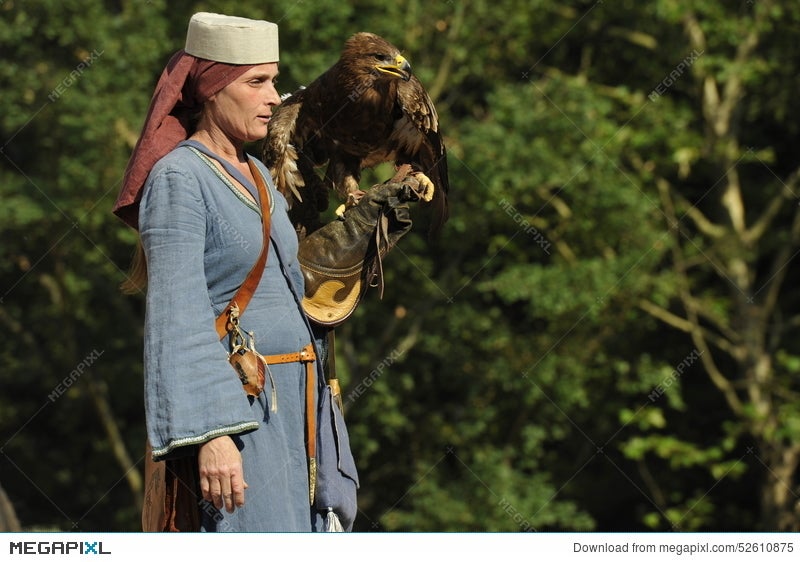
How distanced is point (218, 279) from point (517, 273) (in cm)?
826

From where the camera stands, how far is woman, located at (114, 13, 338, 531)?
9.04ft

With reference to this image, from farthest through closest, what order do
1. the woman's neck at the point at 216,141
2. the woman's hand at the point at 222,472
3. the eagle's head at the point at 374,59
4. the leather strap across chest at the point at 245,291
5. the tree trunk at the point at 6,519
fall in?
the eagle's head at the point at 374,59 → the tree trunk at the point at 6,519 → the woman's neck at the point at 216,141 → the leather strap across chest at the point at 245,291 → the woman's hand at the point at 222,472

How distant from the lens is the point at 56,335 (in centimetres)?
1295

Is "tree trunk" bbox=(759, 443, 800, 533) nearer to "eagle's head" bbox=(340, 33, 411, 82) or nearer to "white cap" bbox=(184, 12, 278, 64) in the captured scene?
"eagle's head" bbox=(340, 33, 411, 82)

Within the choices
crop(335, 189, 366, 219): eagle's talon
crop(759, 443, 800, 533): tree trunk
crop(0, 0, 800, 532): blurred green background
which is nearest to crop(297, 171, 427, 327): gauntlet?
crop(335, 189, 366, 219): eagle's talon

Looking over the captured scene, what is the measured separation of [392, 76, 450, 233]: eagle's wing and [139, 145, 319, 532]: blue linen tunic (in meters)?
0.77

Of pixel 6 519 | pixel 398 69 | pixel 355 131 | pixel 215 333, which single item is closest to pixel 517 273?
pixel 398 69

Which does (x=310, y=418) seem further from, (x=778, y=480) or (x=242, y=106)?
(x=778, y=480)

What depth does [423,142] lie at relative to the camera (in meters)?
3.84

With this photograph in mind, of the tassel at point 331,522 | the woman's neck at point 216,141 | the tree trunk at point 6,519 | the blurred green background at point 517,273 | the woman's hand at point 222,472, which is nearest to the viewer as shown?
the woman's hand at point 222,472

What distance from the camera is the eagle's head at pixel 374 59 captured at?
390 cm

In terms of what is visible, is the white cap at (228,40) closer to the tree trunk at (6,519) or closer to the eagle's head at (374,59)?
the eagle's head at (374,59)
